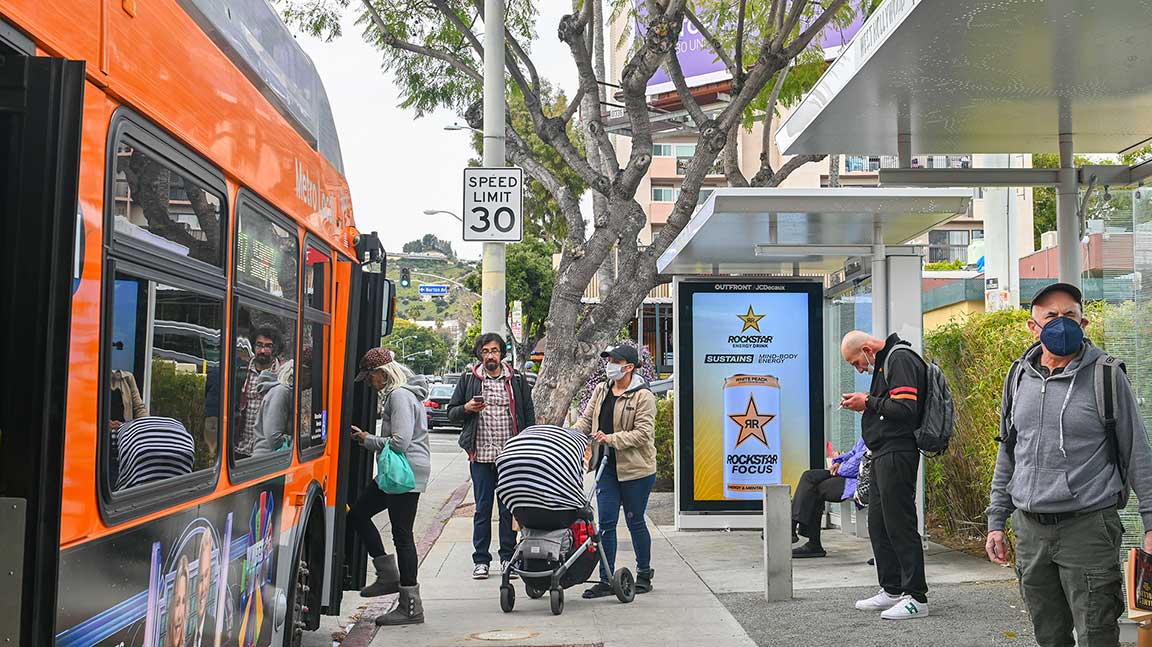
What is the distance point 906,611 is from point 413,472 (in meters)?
3.09

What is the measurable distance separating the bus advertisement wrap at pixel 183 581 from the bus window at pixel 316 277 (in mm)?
1035

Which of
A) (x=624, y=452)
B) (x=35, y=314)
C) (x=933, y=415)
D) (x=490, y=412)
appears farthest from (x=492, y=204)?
(x=35, y=314)

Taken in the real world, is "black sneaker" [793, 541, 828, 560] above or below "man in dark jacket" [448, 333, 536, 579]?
below

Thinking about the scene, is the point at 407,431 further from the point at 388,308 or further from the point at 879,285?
the point at 879,285

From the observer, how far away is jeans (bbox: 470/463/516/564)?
9.10 metres

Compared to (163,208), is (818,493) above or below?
below

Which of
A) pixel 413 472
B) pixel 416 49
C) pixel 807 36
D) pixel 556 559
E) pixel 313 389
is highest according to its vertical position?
pixel 416 49

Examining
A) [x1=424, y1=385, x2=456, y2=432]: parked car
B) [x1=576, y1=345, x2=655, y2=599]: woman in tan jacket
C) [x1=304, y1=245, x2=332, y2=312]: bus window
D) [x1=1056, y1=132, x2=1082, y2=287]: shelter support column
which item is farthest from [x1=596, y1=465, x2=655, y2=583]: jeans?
[x1=424, y1=385, x2=456, y2=432]: parked car

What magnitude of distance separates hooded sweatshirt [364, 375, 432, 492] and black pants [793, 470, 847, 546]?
3680 millimetres

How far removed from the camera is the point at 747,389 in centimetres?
1212

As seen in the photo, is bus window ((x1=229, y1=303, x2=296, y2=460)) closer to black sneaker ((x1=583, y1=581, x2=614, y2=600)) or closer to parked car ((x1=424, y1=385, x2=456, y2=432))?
black sneaker ((x1=583, y1=581, x2=614, y2=600))

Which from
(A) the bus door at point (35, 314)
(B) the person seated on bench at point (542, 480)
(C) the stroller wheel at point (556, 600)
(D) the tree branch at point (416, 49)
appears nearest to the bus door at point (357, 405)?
(B) the person seated on bench at point (542, 480)

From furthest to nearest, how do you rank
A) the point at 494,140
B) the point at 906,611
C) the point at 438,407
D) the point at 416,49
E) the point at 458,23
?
the point at 438,407, the point at 416,49, the point at 458,23, the point at 494,140, the point at 906,611

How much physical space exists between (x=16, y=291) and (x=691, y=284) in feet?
32.0
